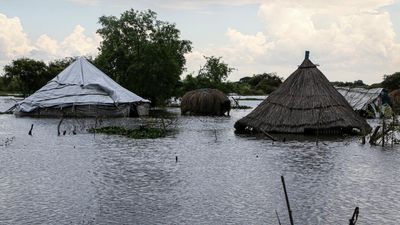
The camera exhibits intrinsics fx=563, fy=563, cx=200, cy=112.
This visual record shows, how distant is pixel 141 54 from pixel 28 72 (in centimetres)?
2591

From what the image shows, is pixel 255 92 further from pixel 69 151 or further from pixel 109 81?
pixel 69 151

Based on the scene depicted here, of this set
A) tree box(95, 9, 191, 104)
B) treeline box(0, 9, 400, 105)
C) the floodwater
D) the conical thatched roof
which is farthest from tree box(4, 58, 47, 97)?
the floodwater

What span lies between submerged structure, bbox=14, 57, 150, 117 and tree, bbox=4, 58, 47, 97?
30144mm

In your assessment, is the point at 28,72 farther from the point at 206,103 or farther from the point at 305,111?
the point at 305,111

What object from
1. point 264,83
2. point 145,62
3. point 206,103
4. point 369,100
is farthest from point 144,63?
point 264,83

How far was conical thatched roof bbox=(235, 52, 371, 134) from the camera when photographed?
2975 cm

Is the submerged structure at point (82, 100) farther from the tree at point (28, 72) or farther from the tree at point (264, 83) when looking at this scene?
the tree at point (264, 83)

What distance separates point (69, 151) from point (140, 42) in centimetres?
4440

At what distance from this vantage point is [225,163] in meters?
19.2

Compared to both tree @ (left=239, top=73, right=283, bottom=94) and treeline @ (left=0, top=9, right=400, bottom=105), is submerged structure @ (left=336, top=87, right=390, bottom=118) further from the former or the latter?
tree @ (left=239, top=73, right=283, bottom=94)

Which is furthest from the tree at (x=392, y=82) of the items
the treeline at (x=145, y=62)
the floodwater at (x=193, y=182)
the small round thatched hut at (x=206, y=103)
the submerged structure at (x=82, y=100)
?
the floodwater at (x=193, y=182)

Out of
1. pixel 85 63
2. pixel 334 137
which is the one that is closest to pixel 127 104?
pixel 85 63

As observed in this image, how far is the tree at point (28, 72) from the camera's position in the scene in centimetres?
7862

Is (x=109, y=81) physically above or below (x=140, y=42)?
below
